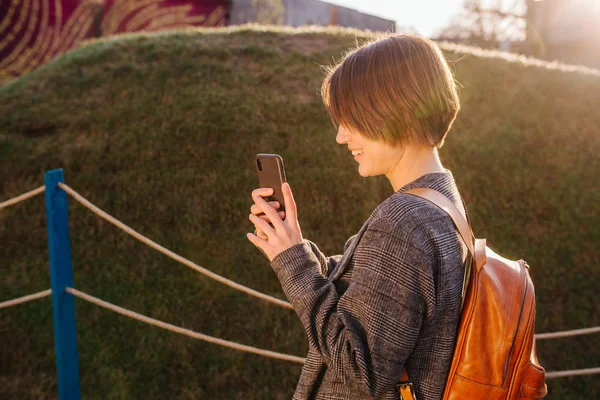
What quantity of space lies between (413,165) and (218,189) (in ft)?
11.1

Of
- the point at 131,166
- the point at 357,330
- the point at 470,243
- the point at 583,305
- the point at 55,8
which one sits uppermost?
the point at 55,8

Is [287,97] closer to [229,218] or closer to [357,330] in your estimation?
[229,218]

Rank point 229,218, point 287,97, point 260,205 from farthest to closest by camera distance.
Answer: point 287,97 < point 229,218 < point 260,205

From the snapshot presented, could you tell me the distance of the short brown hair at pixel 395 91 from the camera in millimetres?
1180

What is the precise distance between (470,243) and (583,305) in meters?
3.45

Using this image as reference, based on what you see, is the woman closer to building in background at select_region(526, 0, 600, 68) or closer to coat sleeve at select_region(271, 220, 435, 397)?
coat sleeve at select_region(271, 220, 435, 397)

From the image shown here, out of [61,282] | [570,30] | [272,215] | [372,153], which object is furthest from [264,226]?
[570,30]

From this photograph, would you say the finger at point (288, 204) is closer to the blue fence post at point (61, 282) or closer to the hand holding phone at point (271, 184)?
the hand holding phone at point (271, 184)

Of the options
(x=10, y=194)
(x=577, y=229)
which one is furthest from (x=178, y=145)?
(x=577, y=229)

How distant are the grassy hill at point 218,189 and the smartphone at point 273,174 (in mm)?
2588

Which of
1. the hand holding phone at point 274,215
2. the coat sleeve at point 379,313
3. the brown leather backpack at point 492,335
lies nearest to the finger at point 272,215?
the hand holding phone at point 274,215

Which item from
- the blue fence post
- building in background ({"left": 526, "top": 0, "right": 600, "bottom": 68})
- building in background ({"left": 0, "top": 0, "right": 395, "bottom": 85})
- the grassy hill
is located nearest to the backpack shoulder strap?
the blue fence post

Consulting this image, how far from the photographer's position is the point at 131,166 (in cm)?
469

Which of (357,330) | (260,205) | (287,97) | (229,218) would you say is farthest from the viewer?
(287,97)
